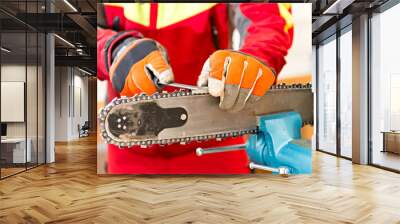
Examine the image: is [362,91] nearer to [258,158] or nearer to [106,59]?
[258,158]

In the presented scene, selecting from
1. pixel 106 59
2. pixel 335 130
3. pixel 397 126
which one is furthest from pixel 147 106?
pixel 335 130

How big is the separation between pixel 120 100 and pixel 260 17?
2471mm

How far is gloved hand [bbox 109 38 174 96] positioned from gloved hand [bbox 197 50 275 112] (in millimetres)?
612

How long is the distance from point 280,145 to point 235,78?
1234 mm

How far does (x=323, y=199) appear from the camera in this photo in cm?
417

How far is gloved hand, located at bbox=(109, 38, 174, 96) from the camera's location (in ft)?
17.8

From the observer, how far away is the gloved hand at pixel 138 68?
5430 millimetres

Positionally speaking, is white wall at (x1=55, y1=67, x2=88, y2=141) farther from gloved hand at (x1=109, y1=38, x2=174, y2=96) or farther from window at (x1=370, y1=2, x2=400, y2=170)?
window at (x1=370, y1=2, x2=400, y2=170)

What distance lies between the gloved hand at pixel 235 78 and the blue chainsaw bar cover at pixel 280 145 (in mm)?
421

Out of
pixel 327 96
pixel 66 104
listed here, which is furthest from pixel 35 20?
pixel 66 104

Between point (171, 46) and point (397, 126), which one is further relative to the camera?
point (397, 126)

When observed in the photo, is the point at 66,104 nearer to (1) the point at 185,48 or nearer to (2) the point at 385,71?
(1) the point at 185,48

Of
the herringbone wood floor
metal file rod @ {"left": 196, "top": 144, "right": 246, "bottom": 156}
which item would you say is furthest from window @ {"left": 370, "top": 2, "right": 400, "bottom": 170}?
metal file rod @ {"left": 196, "top": 144, "right": 246, "bottom": 156}

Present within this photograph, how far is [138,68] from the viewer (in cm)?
545
